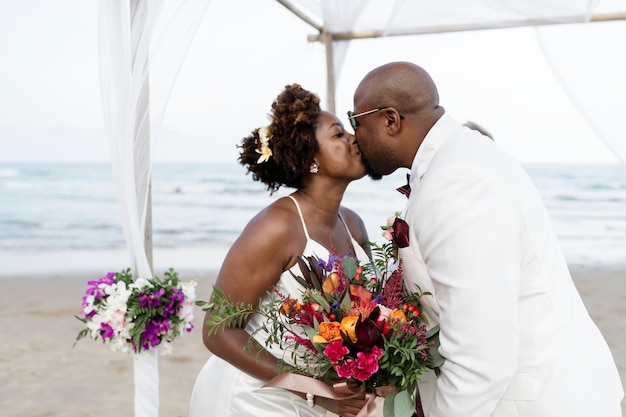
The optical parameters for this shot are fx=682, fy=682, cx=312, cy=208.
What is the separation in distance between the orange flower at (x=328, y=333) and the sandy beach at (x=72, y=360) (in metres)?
3.92

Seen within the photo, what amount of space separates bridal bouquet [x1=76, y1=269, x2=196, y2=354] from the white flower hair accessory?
87cm

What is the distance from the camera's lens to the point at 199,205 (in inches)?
920

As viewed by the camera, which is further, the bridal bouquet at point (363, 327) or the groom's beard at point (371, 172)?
the groom's beard at point (371, 172)

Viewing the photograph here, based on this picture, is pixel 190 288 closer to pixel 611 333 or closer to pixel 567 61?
pixel 567 61

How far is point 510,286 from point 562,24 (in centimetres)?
356

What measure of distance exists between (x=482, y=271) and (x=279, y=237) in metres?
1.17

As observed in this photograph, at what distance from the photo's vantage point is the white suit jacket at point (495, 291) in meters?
1.65

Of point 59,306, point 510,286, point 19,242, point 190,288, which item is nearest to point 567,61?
point 190,288

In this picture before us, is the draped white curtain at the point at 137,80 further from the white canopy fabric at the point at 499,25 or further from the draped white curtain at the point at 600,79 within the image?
the draped white curtain at the point at 600,79

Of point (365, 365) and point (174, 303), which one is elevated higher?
point (365, 365)

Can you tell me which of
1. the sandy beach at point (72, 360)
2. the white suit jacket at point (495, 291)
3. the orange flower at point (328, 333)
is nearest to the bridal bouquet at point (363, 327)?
the orange flower at point (328, 333)

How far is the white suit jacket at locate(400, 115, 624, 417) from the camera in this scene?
1.65 metres

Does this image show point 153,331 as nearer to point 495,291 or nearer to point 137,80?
point 137,80

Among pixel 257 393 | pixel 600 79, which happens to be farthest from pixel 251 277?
pixel 600 79
